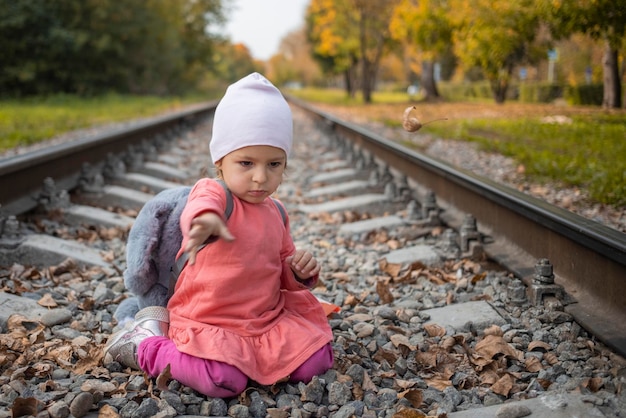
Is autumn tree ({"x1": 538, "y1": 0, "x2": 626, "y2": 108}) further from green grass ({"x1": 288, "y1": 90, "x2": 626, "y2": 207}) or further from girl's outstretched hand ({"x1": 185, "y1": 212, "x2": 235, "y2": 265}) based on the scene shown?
girl's outstretched hand ({"x1": 185, "y1": 212, "x2": 235, "y2": 265})

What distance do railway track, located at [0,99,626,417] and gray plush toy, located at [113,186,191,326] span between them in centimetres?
34

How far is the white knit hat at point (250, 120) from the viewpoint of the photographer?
7.78 ft

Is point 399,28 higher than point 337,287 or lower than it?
higher

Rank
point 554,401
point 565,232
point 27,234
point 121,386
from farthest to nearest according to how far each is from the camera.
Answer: point 27,234 < point 565,232 < point 121,386 < point 554,401

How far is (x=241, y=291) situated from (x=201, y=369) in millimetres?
311

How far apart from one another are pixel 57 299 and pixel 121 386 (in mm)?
1172

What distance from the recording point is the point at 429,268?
13.2ft

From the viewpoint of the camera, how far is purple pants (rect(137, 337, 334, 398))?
2.37m

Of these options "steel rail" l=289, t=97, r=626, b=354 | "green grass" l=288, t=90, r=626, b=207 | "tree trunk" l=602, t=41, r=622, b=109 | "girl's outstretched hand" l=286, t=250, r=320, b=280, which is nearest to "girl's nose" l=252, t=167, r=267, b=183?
"girl's outstretched hand" l=286, t=250, r=320, b=280

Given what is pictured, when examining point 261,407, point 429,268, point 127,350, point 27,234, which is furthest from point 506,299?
point 27,234

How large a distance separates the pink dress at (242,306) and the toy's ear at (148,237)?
0.25 metres

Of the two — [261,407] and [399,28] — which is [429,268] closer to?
[261,407]

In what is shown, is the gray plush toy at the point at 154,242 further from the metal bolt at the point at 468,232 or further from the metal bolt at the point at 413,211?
the metal bolt at the point at 413,211

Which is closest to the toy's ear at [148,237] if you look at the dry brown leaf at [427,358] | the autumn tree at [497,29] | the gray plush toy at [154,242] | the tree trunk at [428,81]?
the gray plush toy at [154,242]
